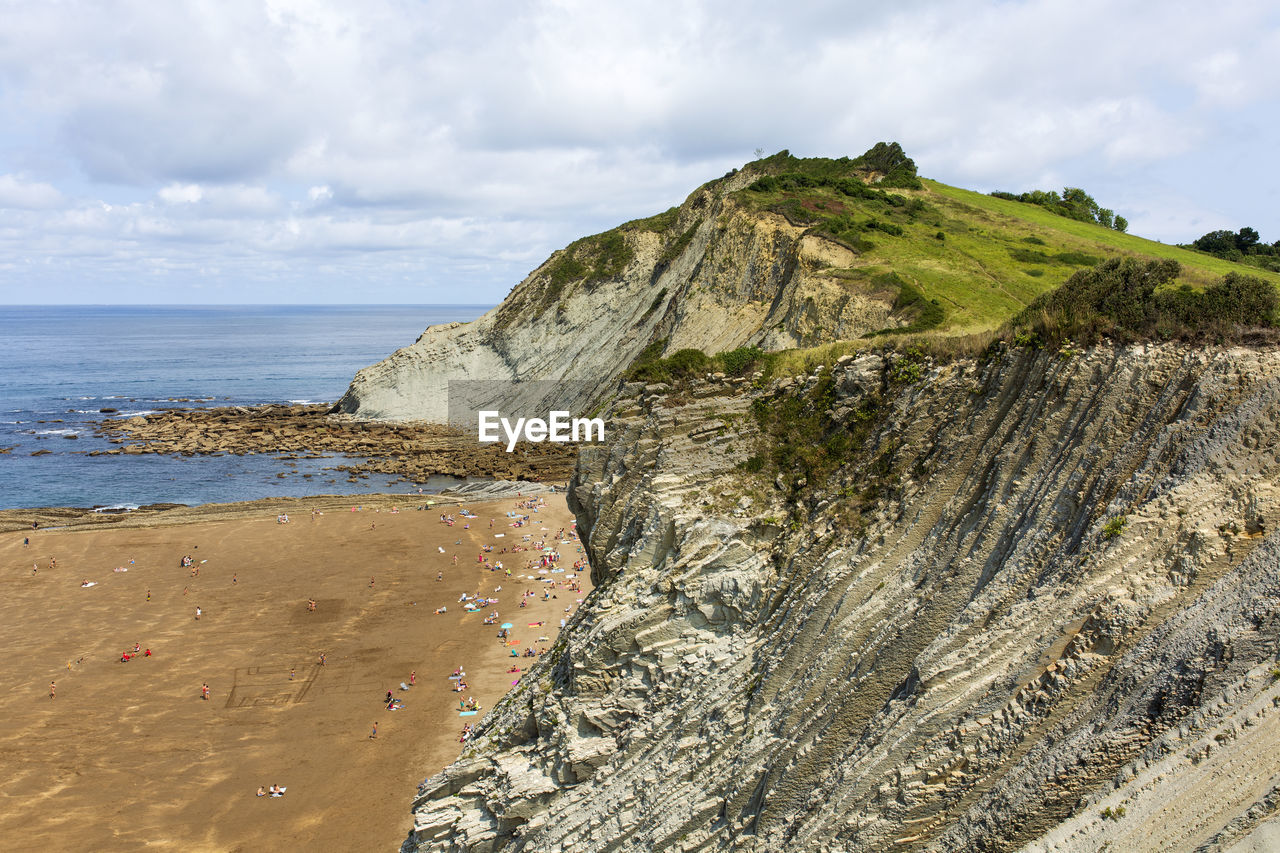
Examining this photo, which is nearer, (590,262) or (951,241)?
(951,241)

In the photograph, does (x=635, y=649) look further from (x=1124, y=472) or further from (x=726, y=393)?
(x=1124, y=472)

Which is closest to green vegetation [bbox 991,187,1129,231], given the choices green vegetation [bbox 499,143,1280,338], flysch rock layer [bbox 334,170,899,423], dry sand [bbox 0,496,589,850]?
green vegetation [bbox 499,143,1280,338]

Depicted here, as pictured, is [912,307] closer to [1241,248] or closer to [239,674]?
[1241,248]

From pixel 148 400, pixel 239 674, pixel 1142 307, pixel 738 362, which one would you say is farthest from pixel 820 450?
pixel 148 400

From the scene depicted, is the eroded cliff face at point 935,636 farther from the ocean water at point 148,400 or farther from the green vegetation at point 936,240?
the ocean water at point 148,400

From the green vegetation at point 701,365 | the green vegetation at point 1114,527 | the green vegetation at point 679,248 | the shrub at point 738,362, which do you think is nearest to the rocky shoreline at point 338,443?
the green vegetation at point 679,248

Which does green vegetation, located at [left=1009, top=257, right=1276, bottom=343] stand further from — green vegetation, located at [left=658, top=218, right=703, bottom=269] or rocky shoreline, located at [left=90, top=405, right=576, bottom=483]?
green vegetation, located at [left=658, top=218, right=703, bottom=269]

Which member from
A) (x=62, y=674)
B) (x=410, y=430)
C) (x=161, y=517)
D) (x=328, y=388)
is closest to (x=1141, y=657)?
(x=62, y=674)
